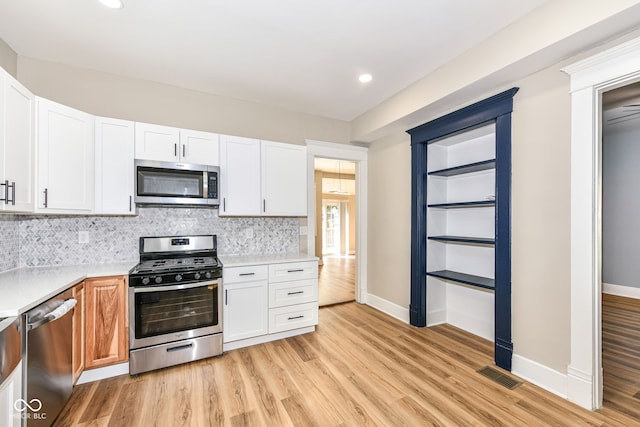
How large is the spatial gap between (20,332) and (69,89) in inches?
96.3

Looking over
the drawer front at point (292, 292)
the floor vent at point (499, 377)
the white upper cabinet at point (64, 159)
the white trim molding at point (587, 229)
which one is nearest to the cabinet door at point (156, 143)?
the white upper cabinet at point (64, 159)

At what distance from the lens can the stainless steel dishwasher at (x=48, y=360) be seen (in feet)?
4.99

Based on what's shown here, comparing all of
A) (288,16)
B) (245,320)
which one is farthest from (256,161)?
(245,320)

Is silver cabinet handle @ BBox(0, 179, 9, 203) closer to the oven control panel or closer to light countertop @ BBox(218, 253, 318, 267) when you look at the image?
the oven control panel

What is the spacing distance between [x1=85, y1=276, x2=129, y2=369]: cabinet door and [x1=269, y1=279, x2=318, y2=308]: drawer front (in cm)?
134

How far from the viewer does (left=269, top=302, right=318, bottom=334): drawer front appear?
3.02 m


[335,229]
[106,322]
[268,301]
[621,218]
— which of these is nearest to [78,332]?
[106,322]

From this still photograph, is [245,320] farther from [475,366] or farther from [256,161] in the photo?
[475,366]

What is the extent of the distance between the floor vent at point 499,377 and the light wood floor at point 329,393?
0.19ft

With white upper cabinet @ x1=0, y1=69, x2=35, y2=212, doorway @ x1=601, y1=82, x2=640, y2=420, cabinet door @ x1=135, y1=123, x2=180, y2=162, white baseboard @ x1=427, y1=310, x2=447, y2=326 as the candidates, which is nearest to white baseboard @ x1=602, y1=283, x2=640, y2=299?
doorway @ x1=601, y1=82, x2=640, y2=420

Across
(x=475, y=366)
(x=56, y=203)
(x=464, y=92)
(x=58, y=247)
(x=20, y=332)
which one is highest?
(x=464, y=92)

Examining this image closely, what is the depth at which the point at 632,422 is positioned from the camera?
70.5 inches

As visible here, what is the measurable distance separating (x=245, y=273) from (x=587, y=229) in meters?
2.93

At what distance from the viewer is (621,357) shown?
2.59 m
